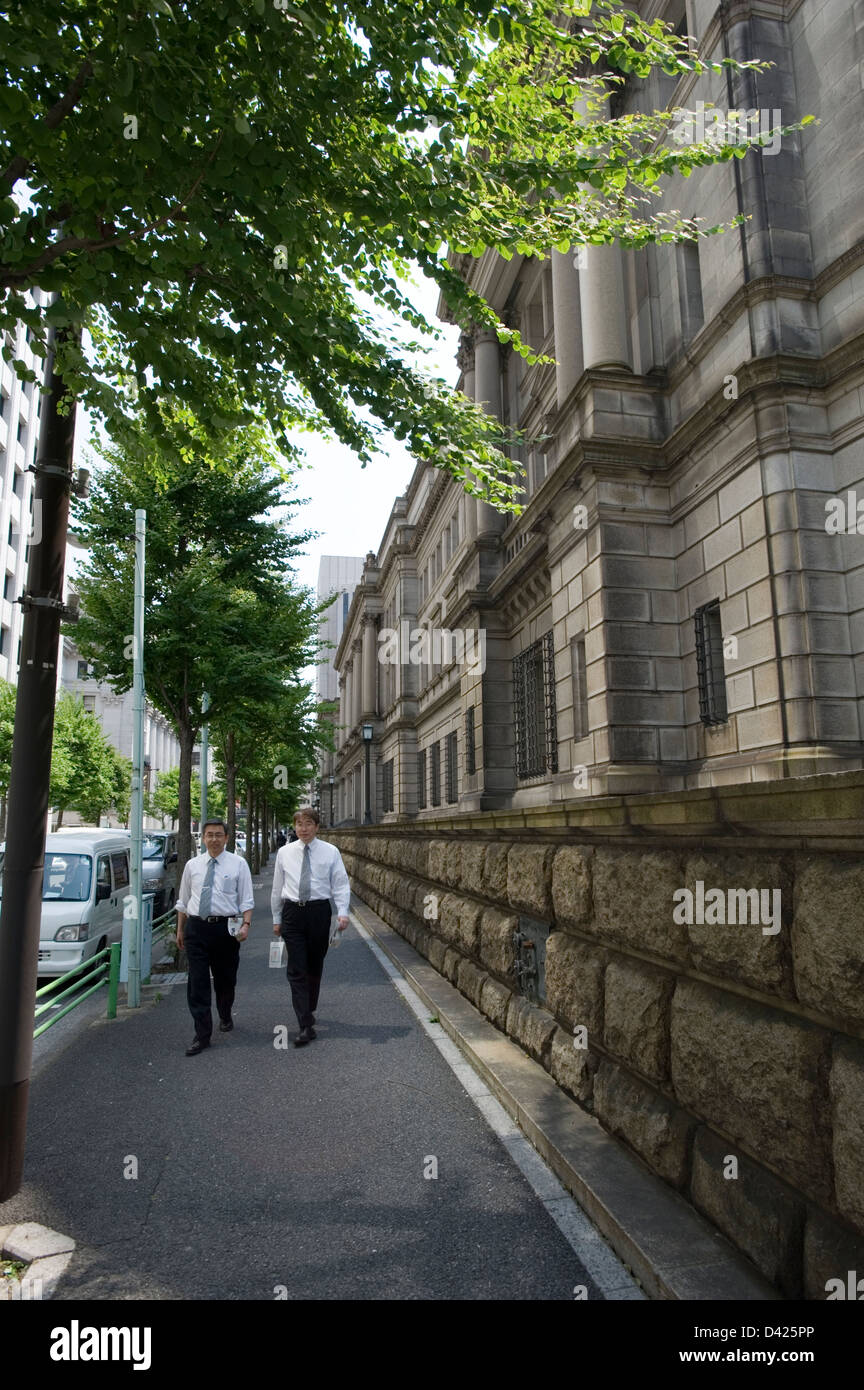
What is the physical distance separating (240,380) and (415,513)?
1594 inches

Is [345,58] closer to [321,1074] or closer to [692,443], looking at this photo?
[321,1074]

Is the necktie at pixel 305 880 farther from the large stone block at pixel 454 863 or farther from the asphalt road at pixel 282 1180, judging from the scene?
the large stone block at pixel 454 863

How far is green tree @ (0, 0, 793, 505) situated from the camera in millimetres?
4320

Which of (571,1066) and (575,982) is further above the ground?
(575,982)

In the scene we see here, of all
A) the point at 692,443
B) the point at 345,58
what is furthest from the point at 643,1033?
the point at 692,443

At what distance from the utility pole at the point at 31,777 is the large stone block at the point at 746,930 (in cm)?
336

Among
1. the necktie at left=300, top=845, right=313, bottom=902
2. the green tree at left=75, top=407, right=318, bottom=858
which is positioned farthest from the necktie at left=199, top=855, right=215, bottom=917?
the green tree at left=75, top=407, right=318, bottom=858

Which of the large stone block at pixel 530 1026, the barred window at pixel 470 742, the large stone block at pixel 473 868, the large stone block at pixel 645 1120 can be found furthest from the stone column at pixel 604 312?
the large stone block at pixel 645 1120

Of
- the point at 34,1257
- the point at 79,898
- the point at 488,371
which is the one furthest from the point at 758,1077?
the point at 488,371

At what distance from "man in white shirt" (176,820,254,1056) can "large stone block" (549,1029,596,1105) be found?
3256 millimetres

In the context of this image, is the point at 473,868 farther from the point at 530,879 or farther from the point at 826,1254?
the point at 826,1254

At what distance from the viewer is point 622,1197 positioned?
3.53 metres

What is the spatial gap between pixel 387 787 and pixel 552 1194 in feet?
146

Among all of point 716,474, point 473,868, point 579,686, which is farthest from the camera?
point 579,686
